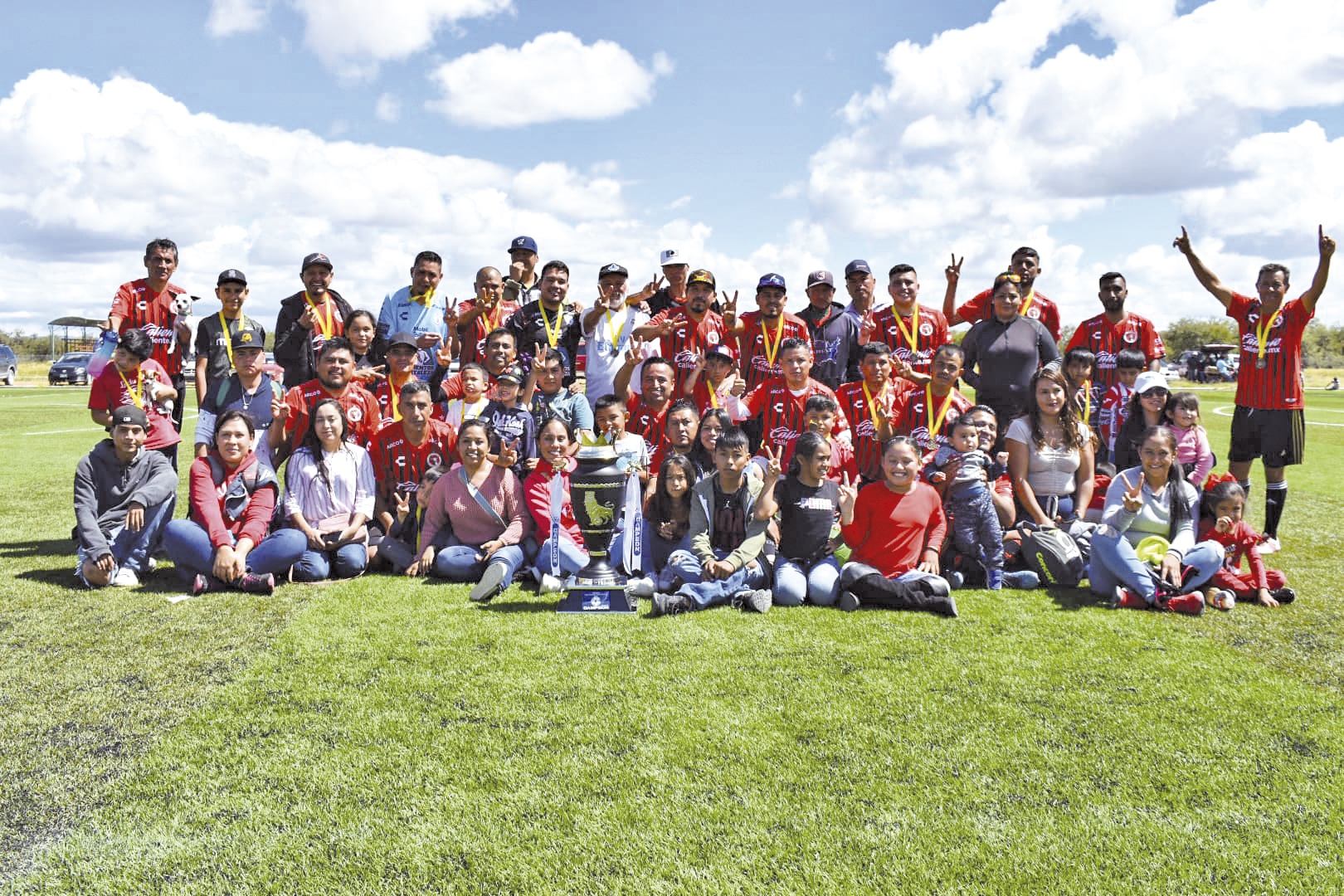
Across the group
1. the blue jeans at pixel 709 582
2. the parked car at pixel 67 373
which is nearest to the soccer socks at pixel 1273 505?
the blue jeans at pixel 709 582

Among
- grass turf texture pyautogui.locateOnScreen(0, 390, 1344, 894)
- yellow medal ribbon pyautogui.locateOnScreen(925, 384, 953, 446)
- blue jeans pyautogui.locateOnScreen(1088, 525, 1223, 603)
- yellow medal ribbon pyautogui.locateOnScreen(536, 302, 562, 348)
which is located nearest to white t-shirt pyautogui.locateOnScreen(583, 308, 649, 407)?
yellow medal ribbon pyautogui.locateOnScreen(536, 302, 562, 348)

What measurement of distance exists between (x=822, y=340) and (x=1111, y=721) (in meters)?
4.51

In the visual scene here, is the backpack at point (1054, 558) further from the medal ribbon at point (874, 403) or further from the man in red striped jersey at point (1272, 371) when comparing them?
the man in red striped jersey at point (1272, 371)

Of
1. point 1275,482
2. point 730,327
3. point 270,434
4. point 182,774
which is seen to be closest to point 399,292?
point 270,434

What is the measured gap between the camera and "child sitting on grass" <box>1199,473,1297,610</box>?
5750mm

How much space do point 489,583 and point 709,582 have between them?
141cm

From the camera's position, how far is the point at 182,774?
11.0 feet

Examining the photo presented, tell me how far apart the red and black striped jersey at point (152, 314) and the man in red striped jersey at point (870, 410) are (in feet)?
18.7

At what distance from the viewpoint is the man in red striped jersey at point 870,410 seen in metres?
6.99

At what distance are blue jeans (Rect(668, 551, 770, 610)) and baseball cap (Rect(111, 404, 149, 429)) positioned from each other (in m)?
3.90

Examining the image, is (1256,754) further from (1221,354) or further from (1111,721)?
(1221,354)

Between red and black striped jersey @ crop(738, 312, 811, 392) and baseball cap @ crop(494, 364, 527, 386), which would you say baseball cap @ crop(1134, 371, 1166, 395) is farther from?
baseball cap @ crop(494, 364, 527, 386)

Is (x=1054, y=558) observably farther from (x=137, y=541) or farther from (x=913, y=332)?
(x=137, y=541)

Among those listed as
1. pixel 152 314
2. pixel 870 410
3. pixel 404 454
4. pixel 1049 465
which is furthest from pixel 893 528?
pixel 152 314
